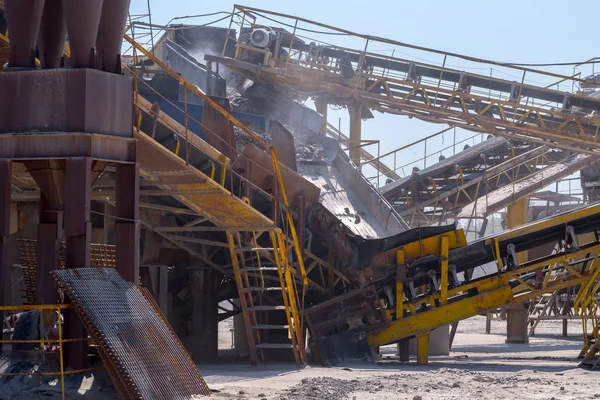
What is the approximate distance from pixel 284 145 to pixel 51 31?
25.0 feet

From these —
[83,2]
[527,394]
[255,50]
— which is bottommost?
[527,394]

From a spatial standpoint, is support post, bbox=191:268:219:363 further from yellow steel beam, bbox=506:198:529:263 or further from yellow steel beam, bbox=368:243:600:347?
yellow steel beam, bbox=506:198:529:263

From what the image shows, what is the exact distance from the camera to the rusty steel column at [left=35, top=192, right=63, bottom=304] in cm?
1101

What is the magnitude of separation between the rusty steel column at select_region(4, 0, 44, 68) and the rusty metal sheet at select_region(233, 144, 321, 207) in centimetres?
567

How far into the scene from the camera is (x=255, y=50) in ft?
84.6

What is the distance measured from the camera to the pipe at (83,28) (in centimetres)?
1002

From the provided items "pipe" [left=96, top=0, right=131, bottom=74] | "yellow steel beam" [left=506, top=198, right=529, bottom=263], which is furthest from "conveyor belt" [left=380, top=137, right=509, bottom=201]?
"pipe" [left=96, top=0, right=131, bottom=74]

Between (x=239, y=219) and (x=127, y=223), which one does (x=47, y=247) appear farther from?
(x=239, y=219)

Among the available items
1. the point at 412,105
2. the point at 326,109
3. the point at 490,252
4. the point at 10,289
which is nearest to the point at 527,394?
the point at 490,252

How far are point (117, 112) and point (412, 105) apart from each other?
16.2 metres

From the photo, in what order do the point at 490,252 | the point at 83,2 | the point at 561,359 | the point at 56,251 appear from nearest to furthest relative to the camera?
the point at 83,2 < the point at 56,251 < the point at 490,252 < the point at 561,359

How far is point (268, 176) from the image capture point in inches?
649

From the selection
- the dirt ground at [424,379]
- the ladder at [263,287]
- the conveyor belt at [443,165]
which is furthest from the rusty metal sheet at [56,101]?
the conveyor belt at [443,165]

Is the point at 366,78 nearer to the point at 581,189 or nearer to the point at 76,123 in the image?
the point at 581,189
